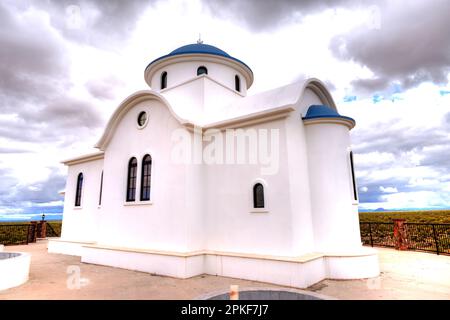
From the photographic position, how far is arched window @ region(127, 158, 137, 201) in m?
10.1

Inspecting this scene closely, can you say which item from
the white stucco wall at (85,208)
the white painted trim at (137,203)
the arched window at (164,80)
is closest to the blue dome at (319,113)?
the white painted trim at (137,203)

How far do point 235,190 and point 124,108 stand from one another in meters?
5.48

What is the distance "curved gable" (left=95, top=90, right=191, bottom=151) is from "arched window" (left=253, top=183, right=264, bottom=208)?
3523 millimetres

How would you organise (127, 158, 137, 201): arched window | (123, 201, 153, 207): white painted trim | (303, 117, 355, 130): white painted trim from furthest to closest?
1. (127, 158, 137, 201): arched window
2. (123, 201, 153, 207): white painted trim
3. (303, 117, 355, 130): white painted trim

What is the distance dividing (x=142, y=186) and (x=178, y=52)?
599 cm

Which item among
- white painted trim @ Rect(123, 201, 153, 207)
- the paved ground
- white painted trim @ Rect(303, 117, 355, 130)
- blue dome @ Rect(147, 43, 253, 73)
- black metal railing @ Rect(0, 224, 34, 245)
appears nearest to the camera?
the paved ground

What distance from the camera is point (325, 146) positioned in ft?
27.7

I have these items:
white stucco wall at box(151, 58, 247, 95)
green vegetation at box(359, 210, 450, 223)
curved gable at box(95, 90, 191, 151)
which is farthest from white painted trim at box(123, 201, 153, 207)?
green vegetation at box(359, 210, 450, 223)

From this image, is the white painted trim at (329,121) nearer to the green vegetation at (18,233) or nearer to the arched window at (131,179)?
the arched window at (131,179)

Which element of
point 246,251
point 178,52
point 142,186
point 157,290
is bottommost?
point 157,290

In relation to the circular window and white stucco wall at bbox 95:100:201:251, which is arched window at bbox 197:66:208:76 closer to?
white stucco wall at bbox 95:100:201:251

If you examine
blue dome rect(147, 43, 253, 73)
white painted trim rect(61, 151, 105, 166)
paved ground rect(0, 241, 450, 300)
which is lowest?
paved ground rect(0, 241, 450, 300)
